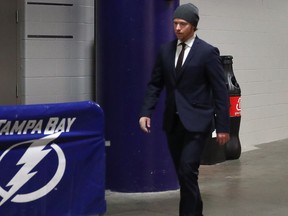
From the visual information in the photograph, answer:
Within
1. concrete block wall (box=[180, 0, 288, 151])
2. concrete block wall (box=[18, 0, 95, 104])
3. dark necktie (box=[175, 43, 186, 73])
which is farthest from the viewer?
concrete block wall (box=[180, 0, 288, 151])

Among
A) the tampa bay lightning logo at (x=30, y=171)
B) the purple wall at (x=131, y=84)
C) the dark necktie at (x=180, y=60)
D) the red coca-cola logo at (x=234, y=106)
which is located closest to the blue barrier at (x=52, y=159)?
the tampa bay lightning logo at (x=30, y=171)

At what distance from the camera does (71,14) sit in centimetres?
803

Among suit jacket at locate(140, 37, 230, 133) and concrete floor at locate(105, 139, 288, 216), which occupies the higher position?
suit jacket at locate(140, 37, 230, 133)

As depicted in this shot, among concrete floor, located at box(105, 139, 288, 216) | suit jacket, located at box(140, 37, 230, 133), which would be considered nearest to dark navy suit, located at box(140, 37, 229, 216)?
suit jacket, located at box(140, 37, 230, 133)

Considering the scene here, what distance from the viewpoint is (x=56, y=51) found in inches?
311

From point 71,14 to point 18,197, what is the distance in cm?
332

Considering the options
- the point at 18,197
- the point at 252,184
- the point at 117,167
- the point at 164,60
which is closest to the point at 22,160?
the point at 18,197

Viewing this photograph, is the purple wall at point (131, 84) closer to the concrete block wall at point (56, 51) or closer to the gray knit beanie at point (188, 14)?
the concrete block wall at point (56, 51)

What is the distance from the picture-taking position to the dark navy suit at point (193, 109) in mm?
5395

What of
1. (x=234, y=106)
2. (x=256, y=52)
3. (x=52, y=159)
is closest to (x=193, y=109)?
(x=52, y=159)

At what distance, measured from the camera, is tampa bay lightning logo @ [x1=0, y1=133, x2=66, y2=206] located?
211 inches

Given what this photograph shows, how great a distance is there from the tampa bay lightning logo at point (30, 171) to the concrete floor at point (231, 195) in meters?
1.39

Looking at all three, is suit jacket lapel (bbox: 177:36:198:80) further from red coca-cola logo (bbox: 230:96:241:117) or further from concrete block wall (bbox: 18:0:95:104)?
red coca-cola logo (bbox: 230:96:241:117)

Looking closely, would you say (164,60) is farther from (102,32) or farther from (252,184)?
(252,184)
